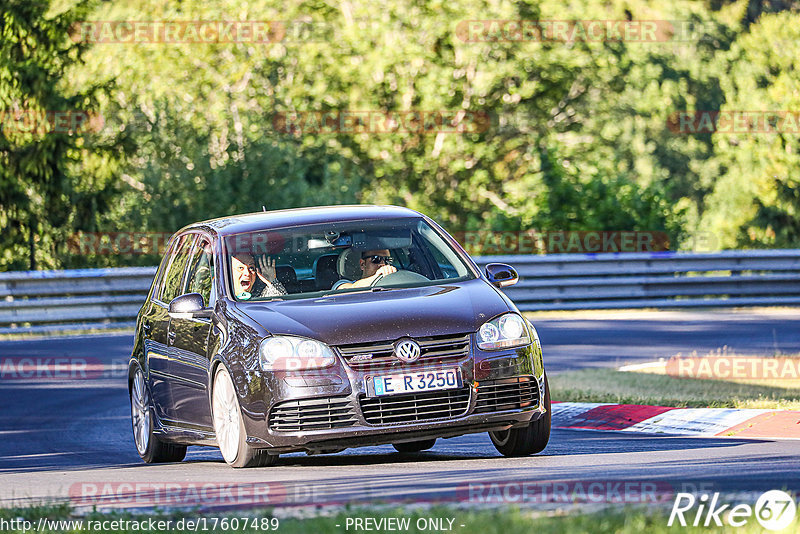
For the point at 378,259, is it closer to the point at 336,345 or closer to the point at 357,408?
the point at 336,345

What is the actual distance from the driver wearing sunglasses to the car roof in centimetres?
33

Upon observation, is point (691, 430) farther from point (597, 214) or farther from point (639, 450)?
point (597, 214)

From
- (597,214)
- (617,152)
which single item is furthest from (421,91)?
(617,152)

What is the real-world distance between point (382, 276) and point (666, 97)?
149 ft

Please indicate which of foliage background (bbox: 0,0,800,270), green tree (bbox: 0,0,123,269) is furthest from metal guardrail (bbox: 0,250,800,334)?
foliage background (bbox: 0,0,800,270)

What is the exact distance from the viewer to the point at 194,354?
9.19 meters

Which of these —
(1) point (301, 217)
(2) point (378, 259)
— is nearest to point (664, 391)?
(2) point (378, 259)

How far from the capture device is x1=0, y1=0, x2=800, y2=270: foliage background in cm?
2661

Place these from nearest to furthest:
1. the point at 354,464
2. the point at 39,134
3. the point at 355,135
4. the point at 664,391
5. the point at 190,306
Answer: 1. the point at 354,464
2. the point at 190,306
3. the point at 664,391
4. the point at 39,134
5. the point at 355,135

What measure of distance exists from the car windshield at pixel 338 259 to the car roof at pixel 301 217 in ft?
0.21

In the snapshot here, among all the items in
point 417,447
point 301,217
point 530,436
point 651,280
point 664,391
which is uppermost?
point 301,217

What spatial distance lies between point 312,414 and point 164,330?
2.12 metres

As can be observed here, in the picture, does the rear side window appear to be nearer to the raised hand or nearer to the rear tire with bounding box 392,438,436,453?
the raised hand

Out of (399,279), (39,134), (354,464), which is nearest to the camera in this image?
(354,464)
